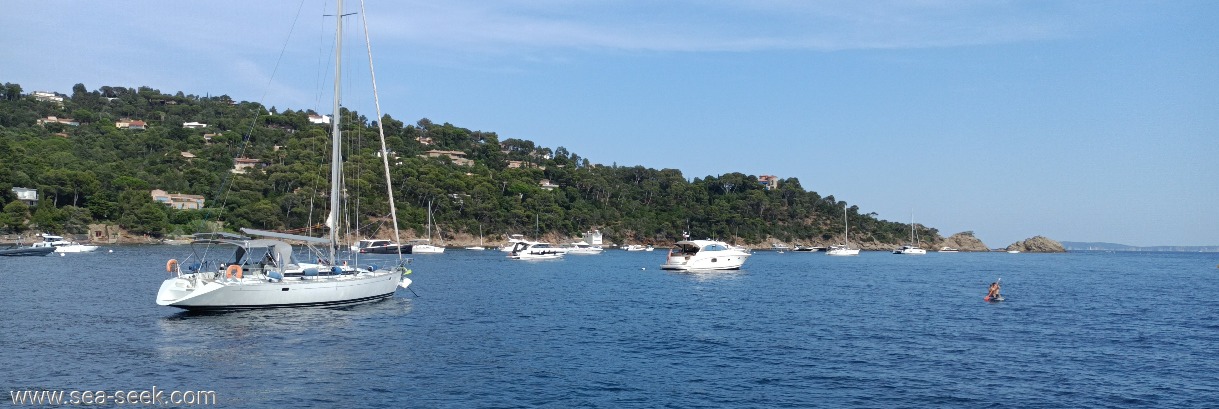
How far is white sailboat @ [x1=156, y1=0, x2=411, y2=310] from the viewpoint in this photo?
31.8m

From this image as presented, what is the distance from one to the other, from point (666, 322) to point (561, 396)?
1496 centimetres

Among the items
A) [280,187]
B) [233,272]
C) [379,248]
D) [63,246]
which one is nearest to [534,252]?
[379,248]

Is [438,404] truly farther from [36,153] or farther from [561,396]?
[36,153]

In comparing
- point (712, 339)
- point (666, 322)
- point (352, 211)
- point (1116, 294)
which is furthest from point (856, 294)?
point (352, 211)

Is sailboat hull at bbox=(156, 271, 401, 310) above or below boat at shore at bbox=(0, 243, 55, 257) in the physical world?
below

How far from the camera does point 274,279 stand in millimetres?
33281

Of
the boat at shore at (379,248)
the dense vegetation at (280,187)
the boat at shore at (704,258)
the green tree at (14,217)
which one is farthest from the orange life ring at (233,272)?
the green tree at (14,217)

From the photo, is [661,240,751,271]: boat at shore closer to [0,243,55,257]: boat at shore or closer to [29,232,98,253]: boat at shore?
[0,243,55,257]: boat at shore

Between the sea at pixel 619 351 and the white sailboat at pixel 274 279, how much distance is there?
2.11 ft

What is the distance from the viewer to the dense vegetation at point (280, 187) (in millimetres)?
115875

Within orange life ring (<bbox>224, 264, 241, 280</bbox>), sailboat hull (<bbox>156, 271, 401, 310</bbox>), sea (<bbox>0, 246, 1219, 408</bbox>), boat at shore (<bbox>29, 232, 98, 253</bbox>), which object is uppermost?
boat at shore (<bbox>29, 232, 98, 253</bbox>)

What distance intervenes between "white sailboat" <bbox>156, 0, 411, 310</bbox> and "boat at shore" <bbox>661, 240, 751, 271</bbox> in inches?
1488

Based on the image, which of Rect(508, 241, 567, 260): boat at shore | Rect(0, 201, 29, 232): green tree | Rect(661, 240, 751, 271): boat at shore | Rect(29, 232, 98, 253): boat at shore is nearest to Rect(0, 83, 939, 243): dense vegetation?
Rect(0, 201, 29, 232): green tree

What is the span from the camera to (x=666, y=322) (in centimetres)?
3462
